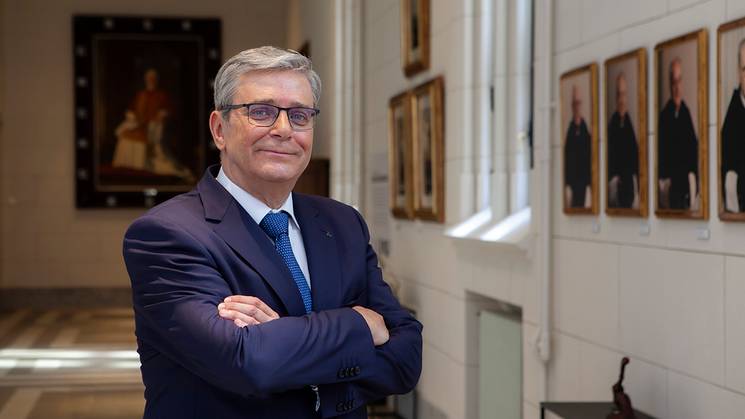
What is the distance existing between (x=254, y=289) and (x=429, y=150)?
19.8 ft

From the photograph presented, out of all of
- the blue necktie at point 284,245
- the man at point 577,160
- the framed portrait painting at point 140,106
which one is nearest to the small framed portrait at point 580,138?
the man at point 577,160

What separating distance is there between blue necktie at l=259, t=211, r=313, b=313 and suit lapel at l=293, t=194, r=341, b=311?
0.03 meters

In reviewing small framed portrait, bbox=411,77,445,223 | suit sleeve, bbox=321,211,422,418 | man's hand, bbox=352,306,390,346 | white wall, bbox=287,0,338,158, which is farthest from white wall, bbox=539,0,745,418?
white wall, bbox=287,0,338,158

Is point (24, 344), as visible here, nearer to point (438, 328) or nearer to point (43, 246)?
point (43, 246)

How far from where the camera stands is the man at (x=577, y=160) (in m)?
5.51

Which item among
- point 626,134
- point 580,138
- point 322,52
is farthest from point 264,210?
point 322,52

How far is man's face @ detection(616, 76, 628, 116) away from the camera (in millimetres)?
5098

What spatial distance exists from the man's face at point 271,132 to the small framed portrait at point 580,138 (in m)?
2.93

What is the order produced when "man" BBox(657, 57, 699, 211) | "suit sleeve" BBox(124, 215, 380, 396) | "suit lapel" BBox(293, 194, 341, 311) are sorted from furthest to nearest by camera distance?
"man" BBox(657, 57, 699, 211) < "suit lapel" BBox(293, 194, 341, 311) < "suit sleeve" BBox(124, 215, 380, 396)

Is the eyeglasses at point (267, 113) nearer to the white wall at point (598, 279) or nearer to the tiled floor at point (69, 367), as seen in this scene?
the white wall at point (598, 279)

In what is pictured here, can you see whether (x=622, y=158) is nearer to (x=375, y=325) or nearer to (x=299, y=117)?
(x=375, y=325)

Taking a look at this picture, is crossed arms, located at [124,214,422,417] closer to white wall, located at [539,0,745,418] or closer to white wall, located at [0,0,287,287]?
white wall, located at [539,0,745,418]

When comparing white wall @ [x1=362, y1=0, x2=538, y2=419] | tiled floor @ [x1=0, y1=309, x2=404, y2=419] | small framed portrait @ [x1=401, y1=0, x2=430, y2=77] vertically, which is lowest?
tiled floor @ [x1=0, y1=309, x2=404, y2=419]

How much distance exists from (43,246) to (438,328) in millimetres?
14270
